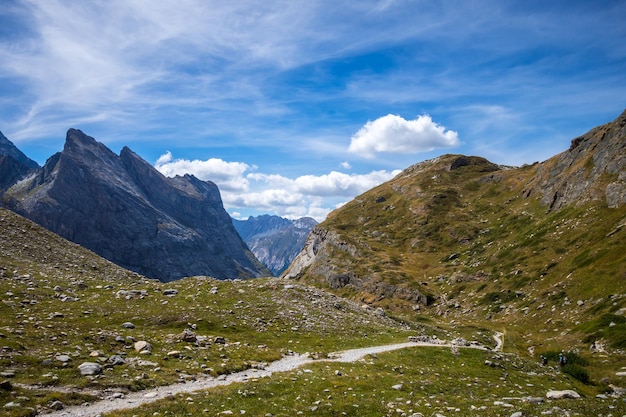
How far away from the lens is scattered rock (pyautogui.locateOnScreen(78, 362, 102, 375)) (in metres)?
22.8

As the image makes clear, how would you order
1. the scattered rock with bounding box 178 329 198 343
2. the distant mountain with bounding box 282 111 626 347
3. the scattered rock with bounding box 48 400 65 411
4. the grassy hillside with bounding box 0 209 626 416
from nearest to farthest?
the scattered rock with bounding box 48 400 65 411 < the grassy hillside with bounding box 0 209 626 416 < the scattered rock with bounding box 178 329 198 343 < the distant mountain with bounding box 282 111 626 347

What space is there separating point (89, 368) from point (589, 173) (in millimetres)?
168152

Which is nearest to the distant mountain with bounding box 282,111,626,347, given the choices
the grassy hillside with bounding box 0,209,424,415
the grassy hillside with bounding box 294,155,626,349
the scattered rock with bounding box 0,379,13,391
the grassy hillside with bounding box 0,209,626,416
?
the grassy hillside with bounding box 294,155,626,349

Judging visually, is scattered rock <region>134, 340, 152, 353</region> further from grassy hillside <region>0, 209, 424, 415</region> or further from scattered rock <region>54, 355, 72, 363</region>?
scattered rock <region>54, 355, 72, 363</region>

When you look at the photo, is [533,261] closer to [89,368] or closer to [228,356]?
[228,356]

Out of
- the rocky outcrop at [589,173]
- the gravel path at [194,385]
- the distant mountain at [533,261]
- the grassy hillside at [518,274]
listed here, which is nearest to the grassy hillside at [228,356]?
the gravel path at [194,385]

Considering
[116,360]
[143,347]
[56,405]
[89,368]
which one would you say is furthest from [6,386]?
[143,347]

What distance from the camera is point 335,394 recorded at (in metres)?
23.1

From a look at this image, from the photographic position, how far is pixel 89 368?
23.2m

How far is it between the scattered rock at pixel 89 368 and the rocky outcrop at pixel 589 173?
438ft

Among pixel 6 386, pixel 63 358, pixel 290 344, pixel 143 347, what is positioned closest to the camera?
pixel 6 386

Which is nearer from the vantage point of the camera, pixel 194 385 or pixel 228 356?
pixel 194 385

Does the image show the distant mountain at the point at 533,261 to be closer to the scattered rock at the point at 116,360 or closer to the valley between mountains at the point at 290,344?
the valley between mountains at the point at 290,344

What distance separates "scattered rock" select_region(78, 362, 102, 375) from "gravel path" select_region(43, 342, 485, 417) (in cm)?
359
